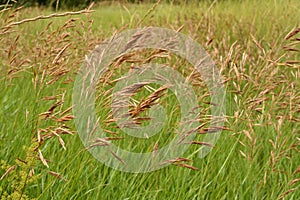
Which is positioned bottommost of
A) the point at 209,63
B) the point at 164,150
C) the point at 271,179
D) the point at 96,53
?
the point at 271,179

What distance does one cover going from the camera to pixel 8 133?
160 centimetres

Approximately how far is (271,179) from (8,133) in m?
1.03

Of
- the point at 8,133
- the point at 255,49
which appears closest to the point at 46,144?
the point at 8,133

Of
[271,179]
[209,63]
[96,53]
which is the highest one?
[96,53]

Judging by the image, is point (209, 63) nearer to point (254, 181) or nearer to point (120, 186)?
point (254, 181)

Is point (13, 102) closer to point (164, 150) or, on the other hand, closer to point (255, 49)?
point (164, 150)

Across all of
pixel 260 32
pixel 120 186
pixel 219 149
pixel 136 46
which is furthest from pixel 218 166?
pixel 260 32

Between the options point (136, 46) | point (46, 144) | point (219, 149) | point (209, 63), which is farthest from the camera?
point (209, 63)

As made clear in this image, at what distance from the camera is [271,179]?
5.35ft

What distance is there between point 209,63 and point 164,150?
0.54 metres

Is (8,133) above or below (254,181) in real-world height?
above

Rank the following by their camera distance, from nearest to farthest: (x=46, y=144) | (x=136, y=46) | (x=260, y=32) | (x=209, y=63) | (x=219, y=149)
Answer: (x=136, y=46), (x=46, y=144), (x=219, y=149), (x=209, y=63), (x=260, y=32)

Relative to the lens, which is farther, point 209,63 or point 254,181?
point 209,63

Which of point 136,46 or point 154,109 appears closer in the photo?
point 136,46
